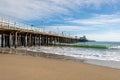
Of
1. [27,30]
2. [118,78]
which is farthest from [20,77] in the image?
[27,30]

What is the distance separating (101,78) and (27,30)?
2331cm

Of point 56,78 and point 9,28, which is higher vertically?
point 9,28

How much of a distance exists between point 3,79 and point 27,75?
31.3 inches

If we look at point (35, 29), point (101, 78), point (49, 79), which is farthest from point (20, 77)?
point (35, 29)

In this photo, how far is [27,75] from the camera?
5.79 m

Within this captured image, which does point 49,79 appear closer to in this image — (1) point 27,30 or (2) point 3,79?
(2) point 3,79

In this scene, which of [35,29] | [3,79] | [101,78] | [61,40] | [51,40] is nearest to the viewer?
[3,79]

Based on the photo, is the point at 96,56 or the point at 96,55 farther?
the point at 96,55

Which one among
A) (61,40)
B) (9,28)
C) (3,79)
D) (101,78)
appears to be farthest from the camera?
(61,40)

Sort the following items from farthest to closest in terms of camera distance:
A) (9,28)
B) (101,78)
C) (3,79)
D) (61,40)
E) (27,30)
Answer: (61,40)
(27,30)
(9,28)
(101,78)
(3,79)

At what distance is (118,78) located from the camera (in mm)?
6070

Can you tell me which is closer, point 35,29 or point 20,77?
point 20,77

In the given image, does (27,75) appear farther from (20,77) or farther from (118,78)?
(118,78)

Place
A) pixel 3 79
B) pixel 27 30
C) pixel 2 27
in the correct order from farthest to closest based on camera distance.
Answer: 1. pixel 27 30
2. pixel 2 27
3. pixel 3 79
